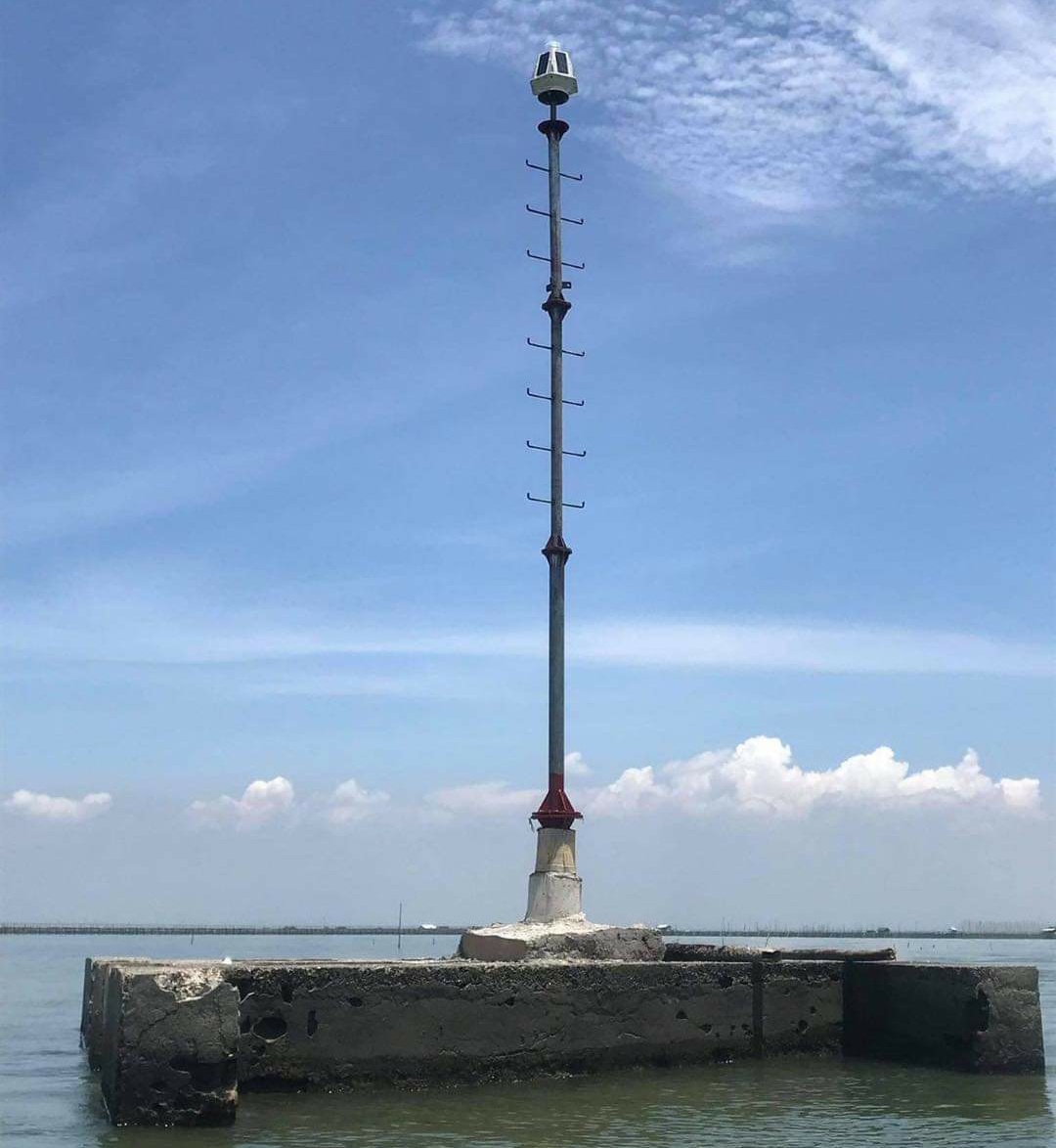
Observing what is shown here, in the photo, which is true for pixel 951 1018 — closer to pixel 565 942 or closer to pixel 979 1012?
pixel 979 1012

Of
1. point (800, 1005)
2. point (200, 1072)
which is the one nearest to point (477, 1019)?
point (200, 1072)

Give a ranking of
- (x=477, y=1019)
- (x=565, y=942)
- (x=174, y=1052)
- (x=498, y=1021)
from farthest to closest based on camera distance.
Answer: (x=565, y=942) < (x=498, y=1021) < (x=477, y=1019) < (x=174, y=1052)

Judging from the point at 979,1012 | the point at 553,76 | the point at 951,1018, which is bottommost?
the point at 951,1018

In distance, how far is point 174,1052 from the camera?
13719 millimetres

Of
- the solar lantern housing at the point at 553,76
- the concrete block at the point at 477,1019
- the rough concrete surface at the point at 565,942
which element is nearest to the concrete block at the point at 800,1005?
the concrete block at the point at 477,1019

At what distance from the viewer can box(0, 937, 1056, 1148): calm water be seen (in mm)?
13414

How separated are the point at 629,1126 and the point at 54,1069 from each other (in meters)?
11.1

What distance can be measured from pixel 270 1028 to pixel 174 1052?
2098 mm

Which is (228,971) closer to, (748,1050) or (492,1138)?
Answer: (492,1138)

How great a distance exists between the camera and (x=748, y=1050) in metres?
18.7

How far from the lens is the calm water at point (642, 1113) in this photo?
44.0ft

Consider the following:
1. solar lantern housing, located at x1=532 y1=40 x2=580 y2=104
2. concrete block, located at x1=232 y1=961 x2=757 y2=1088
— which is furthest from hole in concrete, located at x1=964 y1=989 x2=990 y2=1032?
solar lantern housing, located at x1=532 y1=40 x2=580 y2=104

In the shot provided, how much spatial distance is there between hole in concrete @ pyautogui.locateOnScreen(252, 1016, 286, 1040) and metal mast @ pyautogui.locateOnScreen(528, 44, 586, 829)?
6.16m

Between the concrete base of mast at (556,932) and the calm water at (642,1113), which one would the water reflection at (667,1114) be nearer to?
the calm water at (642,1113)
